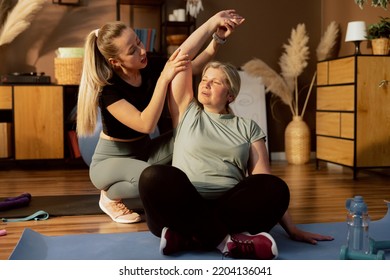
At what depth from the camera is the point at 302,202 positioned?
9.04 ft

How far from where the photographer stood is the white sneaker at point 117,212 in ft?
7.66

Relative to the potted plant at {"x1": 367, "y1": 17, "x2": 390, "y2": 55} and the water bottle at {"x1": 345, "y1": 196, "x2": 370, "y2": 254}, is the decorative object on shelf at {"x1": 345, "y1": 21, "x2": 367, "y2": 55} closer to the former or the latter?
the potted plant at {"x1": 367, "y1": 17, "x2": 390, "y2": 55}

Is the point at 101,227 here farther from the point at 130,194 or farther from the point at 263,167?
the point at 263,167

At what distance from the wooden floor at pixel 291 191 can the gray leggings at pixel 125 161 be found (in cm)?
17

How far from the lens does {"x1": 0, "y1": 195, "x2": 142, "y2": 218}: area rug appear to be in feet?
8.30

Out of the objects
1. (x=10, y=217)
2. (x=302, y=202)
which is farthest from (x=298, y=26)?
(x=10, y=217)

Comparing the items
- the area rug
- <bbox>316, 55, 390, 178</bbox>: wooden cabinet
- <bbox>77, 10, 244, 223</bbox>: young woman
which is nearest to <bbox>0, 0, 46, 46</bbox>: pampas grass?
the area rug

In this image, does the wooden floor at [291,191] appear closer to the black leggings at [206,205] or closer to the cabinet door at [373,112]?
the cabinet door at [373,112]

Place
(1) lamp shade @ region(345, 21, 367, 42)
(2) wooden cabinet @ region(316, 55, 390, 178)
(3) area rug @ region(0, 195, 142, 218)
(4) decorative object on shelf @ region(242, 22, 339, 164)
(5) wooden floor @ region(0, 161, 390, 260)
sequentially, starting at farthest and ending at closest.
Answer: (4) decorative object on shelf @ region(242, 22, 339, 164) < (1) lamp shade @ region(345, 21, 367, 42) < (2) wooden cabinet @ region(316, 55, 390, 178) < (3) area rug @ region(0, 195, 142, 218) < (5) wooden floor @ region(0, 161, 390, 260)

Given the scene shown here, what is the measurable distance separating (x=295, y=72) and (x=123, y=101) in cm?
272

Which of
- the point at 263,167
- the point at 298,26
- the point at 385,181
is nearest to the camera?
the point at 263,167

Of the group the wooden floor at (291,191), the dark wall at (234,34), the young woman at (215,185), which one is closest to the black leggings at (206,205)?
the young woman at (215,185)

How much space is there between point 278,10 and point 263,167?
3259 millimetres

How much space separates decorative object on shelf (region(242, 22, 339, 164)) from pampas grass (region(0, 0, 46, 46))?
187 cm
